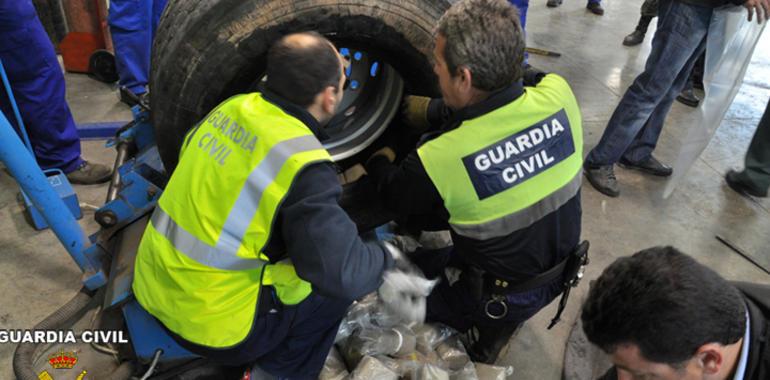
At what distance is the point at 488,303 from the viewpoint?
5.39 feet

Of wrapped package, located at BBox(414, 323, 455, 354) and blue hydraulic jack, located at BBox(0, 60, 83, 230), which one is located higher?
blue hydraulic jack, located at BBox(0, 60, 83, 230)

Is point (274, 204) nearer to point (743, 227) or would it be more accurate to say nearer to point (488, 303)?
point (488, 303)

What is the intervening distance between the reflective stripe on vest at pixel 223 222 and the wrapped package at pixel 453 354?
2.24ft

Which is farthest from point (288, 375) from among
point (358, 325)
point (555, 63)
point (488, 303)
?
point (555, 63)

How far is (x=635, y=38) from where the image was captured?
4840mm

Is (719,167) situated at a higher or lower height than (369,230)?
lower

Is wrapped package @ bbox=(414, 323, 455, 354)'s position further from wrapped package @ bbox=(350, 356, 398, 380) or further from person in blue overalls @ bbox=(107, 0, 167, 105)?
person in blue overalls @ bbox=(107, 0, 167, 105)

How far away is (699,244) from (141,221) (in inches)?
98.3

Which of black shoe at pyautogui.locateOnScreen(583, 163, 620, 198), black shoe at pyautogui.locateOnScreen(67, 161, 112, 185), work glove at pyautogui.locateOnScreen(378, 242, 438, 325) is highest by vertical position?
work glove at pyautogui.locateOnScreen(378, 242, 438, 325)

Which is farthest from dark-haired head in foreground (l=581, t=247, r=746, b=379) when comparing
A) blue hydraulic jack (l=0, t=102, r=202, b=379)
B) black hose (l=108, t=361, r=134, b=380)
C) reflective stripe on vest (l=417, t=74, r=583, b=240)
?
black hose (l=108, t=361, r=134, b=380)

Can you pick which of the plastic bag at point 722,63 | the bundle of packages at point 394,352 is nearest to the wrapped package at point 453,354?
the bundle of packages at point 394,352

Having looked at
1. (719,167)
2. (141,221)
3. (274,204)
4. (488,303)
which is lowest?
(719,167)

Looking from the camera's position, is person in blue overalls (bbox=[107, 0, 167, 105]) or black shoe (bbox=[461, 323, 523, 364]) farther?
person in blue overalls (bbox=[107, 0, 167, 105])

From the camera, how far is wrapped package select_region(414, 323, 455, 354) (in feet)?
5.90
